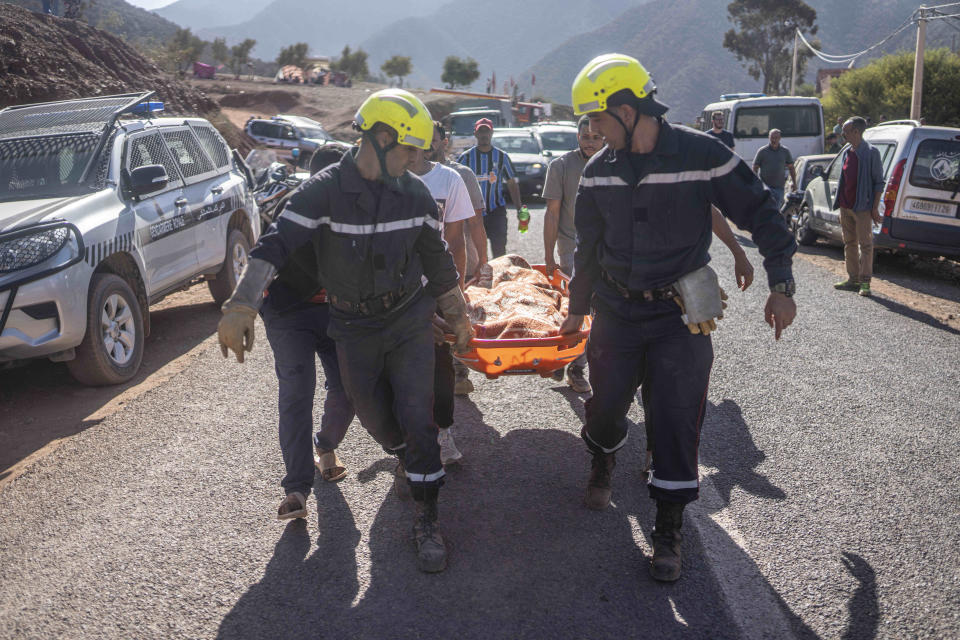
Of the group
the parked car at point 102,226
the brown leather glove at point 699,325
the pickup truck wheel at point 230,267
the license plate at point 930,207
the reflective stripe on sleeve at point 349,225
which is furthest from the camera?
the license plate at point 930,207

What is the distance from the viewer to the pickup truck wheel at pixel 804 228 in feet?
45.3

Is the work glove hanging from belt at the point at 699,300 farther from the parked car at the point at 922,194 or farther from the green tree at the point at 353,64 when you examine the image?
the green tree at the point at 353,64

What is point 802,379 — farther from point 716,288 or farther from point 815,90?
point 815,90

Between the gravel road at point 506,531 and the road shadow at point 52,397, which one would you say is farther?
the road shadow at point 52,397

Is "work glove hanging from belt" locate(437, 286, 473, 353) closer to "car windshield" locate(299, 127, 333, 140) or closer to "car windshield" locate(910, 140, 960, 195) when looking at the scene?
"car windshield" locate(910, 140, 960, 195)

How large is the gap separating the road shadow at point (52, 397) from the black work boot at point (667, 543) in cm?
390

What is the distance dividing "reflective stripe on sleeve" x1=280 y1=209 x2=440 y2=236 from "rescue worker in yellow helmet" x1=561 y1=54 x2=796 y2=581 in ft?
3.03

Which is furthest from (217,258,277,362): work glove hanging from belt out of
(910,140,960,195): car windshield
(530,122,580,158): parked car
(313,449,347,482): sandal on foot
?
(530,122,580,158): parked car

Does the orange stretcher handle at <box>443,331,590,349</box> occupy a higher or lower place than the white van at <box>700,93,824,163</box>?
lower

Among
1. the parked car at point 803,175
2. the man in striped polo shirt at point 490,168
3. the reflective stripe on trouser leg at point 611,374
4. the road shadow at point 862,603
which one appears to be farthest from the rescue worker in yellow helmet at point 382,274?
the parked car at point 803,175

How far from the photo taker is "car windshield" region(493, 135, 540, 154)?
21.0 metres

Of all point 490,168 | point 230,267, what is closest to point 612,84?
point 490,168

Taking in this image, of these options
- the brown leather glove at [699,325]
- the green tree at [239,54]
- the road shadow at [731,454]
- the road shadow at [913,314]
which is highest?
the green tree at [239,54]

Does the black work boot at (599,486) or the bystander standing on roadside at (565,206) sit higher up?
the bystander standing on roadside at (565,206)
